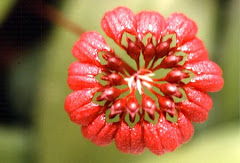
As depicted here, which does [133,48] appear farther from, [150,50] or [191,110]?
[191,110]

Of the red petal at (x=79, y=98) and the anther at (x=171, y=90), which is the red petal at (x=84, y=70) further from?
the anther at (x=171, y=90)

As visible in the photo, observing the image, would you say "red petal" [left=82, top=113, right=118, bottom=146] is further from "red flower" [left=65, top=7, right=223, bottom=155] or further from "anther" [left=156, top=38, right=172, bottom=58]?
"anther" [left=156, top=38, right=172, bottom=58]

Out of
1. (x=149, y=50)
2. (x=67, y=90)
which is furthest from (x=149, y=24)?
(x=67, y=90)

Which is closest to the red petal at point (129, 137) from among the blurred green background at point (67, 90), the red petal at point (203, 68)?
the red petal at point (203, 68)

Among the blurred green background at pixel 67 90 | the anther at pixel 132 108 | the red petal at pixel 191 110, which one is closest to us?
the anther at pixel 132 108

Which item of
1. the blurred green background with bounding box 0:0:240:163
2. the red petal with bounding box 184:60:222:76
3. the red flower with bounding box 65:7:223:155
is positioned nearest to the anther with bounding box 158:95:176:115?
the red flower with bounding box 65:7:223:155

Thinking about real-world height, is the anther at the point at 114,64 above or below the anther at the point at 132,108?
above

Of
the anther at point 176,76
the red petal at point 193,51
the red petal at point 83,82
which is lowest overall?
the red petal at point 83,82
